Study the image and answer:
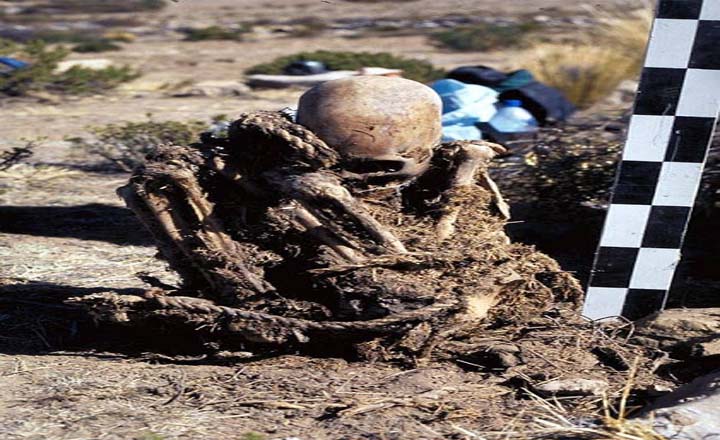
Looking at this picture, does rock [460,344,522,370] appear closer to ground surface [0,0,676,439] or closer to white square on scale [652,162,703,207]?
ground surface [0,0,676,439]

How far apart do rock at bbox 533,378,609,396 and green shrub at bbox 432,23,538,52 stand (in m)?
13.1

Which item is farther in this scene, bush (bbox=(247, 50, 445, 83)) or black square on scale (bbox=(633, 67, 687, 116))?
bush (bbox=(247, 50, 445, 83))

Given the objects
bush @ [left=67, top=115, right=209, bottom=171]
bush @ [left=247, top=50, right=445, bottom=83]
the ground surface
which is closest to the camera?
the ground surface

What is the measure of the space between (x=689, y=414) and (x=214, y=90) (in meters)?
9.22

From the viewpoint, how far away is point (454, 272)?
3570mm

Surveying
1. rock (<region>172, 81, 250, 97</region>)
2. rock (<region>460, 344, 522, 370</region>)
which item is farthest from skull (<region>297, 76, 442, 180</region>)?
rock (<region>172, 81, 250, 97</region>)

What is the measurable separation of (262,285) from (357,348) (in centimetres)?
41

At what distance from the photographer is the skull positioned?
11.8 feet

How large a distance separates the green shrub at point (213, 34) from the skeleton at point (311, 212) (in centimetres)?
1446

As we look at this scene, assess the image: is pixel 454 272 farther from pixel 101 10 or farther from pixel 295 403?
pixel 101 10

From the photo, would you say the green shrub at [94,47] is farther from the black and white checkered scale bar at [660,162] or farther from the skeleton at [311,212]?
the black and white checkered scale bar at [660,162]

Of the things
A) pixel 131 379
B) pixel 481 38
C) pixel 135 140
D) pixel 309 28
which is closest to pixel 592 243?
pixel 131 379

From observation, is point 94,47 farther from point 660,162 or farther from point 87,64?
point 660,162

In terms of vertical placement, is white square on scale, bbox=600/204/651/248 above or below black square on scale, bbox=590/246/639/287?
above
